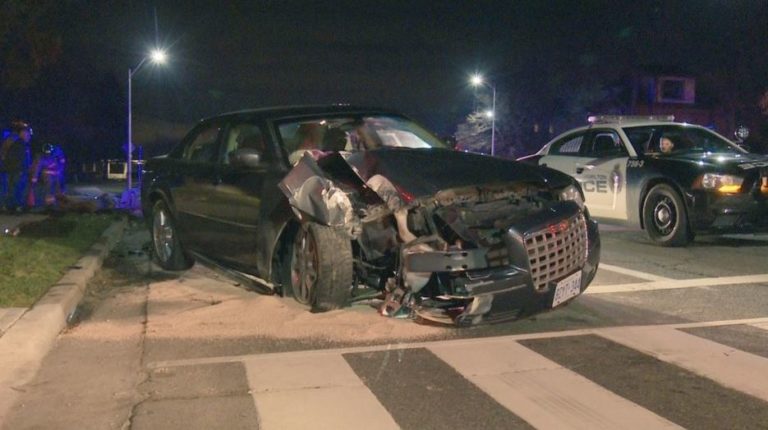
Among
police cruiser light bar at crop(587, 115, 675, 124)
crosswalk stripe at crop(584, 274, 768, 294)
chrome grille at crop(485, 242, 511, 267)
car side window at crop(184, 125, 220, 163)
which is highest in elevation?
police cruiser light bar at crop(587, 115, 675, 124)

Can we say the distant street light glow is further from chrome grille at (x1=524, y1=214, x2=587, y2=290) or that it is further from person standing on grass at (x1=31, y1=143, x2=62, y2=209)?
chrome grille at (x1=524, y1=214, x2=587, y2=290)

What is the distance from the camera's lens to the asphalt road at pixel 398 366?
14.4ft

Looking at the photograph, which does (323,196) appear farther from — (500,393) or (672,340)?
(672,340)

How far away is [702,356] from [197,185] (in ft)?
15.7

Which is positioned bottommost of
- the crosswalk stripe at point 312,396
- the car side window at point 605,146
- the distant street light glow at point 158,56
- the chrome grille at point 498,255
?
the crosswalk stripe at point 312,396

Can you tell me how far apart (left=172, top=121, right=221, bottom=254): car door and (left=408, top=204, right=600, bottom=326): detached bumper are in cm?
291

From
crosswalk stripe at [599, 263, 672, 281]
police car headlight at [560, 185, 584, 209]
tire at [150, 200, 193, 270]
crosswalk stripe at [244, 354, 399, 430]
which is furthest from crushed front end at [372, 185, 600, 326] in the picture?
tire at [150, 200, 193, 270]

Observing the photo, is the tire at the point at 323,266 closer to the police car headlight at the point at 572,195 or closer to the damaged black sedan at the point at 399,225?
the damaged black sedan at the point at 399,225

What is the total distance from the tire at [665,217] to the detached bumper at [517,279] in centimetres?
502

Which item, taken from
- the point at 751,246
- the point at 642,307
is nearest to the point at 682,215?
the point at 751,246

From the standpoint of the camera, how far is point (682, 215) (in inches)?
402

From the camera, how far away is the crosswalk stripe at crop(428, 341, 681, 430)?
4.24 metres

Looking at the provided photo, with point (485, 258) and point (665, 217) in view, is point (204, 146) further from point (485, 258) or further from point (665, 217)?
point (665, 217)

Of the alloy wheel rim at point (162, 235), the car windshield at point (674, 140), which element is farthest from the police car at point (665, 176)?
the alloy wheel rim at point (162, 235)
